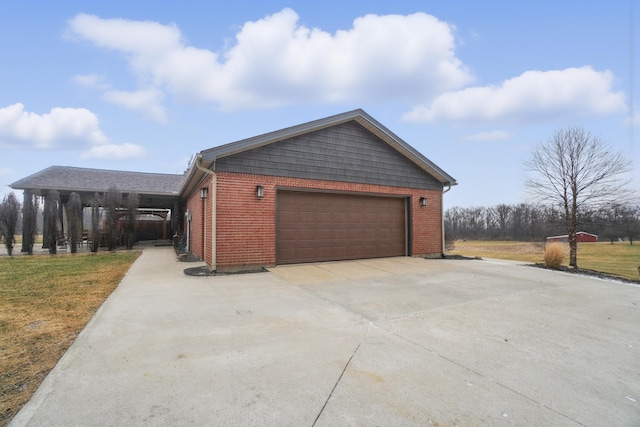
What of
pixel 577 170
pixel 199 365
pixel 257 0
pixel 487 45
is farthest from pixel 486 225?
pixel 199 365

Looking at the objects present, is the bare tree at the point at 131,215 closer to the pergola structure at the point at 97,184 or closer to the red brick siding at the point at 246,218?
the pergola structure at the point at 97,184

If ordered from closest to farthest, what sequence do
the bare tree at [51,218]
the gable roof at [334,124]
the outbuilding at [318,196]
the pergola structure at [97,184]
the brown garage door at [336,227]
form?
1. the gable roof at [334,124]
2. the outbuilding at [318,196]
3. the brown garage door at [336,227]
4. the bare tree at [51,218]
5. the pergola structure at [97,184]

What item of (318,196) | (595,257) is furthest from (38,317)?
(595,257)

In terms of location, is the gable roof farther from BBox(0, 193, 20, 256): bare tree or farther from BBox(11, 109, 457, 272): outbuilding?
BBox(0, 193, 20, 256): bare tree

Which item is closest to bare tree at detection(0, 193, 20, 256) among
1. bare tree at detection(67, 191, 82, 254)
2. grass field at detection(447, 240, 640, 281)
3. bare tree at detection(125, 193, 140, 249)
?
bare tree at detection(67, 191, 82, 254)

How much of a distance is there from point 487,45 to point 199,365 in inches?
460

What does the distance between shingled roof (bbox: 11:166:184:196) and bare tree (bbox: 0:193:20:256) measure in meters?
0.91

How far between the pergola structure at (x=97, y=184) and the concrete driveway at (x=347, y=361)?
38.7 feet

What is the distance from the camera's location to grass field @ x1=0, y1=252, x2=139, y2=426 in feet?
8.92

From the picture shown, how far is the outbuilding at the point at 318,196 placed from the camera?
8438 mm

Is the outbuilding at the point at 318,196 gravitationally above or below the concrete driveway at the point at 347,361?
above

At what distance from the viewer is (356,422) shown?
2199 millimetres

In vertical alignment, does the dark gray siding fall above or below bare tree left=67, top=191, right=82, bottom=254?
above

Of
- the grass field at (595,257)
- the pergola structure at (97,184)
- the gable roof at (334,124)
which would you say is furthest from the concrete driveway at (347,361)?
the pergola structure at (97,184)
